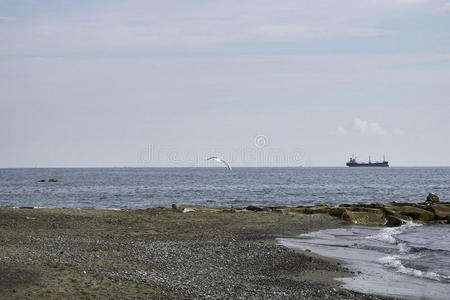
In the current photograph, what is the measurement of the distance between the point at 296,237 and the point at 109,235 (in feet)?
27.2

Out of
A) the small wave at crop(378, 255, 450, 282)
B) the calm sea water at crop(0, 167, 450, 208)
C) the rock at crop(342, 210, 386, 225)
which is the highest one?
the rock at crop(342, 210, 386, 225)

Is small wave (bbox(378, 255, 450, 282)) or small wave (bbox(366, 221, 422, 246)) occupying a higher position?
small wave (bbox(378, 255, 450, 282))

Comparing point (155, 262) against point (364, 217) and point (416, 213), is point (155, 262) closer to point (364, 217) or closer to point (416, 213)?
point (364, 217)

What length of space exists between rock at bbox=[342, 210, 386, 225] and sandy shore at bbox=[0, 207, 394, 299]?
5.07 m

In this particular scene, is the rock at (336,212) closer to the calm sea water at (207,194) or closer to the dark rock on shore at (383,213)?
the dark rock on shore at (383,213)

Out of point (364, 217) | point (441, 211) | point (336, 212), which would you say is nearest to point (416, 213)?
point (441, 211)

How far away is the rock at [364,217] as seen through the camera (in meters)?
33.6

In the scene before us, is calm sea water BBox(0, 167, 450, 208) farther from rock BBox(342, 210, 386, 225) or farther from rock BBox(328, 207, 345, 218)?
rock BBox(342, 210, 386, 225)

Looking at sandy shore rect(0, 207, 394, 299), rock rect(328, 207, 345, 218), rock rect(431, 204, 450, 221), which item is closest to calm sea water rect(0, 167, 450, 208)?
rock rect(328, 207, 345, 218)

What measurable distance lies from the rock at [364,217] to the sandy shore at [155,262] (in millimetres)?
5067

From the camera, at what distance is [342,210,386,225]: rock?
33.6 metres

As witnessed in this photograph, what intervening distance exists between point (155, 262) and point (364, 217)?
2026 cm

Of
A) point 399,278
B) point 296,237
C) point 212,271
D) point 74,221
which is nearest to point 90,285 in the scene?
point 212,271

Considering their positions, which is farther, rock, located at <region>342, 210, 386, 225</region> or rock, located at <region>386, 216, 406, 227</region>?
rock, located at <region>342, 210, 386, 225</region>
